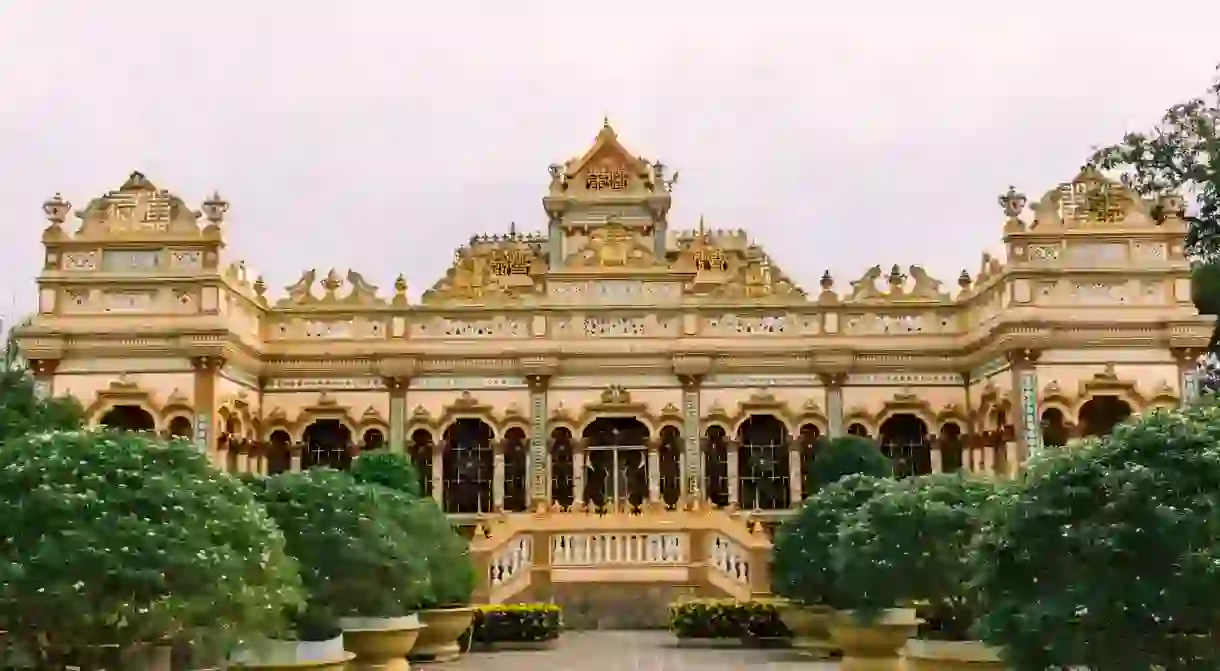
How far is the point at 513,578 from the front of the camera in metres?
20.5

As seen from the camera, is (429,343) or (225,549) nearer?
(225,549)

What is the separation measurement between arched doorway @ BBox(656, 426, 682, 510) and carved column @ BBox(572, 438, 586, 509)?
1.46 m


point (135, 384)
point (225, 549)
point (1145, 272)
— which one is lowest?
point (225, 549)

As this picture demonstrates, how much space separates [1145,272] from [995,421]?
370 cm

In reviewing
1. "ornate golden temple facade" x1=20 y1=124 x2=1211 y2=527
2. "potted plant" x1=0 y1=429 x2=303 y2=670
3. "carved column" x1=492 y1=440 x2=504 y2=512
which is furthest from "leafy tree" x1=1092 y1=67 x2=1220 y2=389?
"potted plant" x1=0 y1=429 x2=303 y2=670

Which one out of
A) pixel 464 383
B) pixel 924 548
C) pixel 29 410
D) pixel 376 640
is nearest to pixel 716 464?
pixel 464 383

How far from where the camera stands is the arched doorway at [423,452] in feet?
85.4

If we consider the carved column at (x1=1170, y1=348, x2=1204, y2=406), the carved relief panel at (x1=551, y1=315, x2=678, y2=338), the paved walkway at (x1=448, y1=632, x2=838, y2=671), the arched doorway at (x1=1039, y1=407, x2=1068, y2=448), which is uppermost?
the carved relief panel at (x1=551, y1=315, x2=678, y2=338)

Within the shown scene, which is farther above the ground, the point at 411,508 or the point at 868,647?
the point at 411,508

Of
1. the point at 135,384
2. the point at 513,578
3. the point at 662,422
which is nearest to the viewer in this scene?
the point at 513,578

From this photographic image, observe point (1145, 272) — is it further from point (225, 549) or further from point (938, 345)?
point (225, 549)

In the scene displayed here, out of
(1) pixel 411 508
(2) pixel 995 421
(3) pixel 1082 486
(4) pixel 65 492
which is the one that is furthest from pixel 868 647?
(2) pixel 995 421

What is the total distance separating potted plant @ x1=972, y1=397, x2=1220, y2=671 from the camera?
6.91m

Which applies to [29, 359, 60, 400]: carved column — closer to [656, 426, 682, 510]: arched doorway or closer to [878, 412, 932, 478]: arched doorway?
[656, 426, 682, 510]: arched doorway
